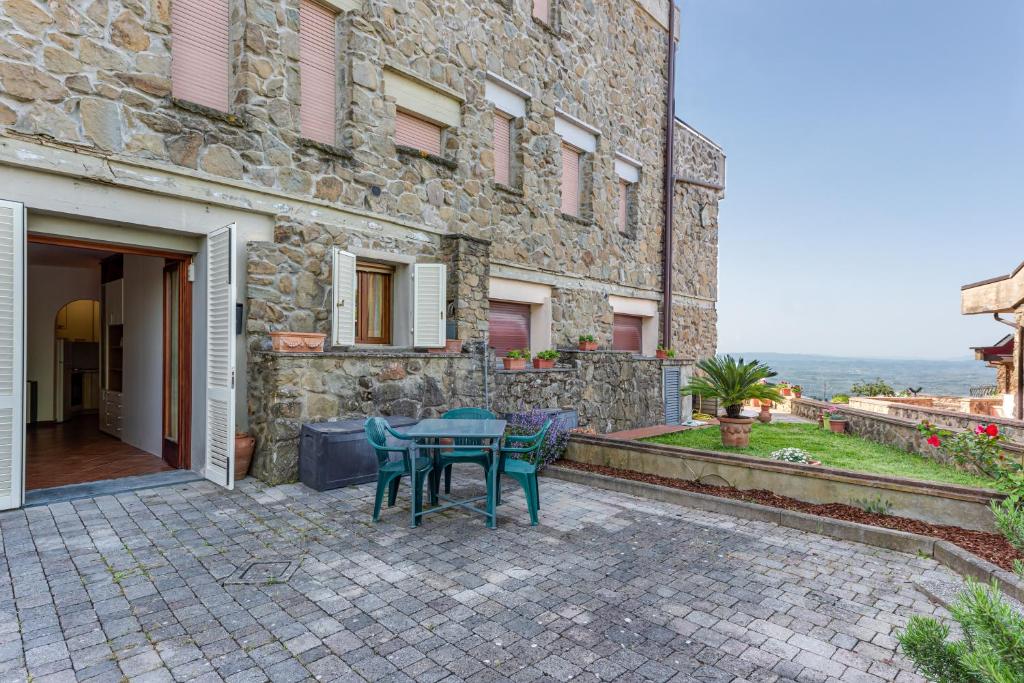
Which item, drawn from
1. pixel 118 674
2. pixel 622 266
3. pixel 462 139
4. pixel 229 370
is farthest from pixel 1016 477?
pixel 622 266

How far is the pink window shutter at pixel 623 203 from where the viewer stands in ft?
42.7

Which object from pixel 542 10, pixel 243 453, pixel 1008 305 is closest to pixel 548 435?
pixel 243 453

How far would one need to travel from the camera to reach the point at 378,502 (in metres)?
4.60

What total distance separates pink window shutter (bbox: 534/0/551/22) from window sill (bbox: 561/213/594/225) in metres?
3.80

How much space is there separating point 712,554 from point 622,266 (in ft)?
30.7

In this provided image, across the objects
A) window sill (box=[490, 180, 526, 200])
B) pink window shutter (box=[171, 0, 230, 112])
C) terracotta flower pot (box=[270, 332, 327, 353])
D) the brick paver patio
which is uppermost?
pink window shutter (box=[171, 0, 230, 112])

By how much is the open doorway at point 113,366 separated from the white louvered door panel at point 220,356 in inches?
26.7

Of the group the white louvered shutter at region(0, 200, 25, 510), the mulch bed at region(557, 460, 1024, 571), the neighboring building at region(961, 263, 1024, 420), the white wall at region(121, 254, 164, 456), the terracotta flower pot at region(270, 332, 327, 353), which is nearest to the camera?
the mulch bed at region(557, 460, 1024, 571)

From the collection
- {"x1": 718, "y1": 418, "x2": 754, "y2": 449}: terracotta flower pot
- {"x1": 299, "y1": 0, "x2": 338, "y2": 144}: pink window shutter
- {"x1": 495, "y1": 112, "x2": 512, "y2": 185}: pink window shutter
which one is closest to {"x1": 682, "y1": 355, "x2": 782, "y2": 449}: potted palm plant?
{"x1": 718, "y1": 418, "x2": 754, "y2": 449}: terracotta flower pot

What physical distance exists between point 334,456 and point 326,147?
3896 millimetres

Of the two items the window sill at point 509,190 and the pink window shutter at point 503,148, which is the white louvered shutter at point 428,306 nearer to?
the window sill at point 509,190

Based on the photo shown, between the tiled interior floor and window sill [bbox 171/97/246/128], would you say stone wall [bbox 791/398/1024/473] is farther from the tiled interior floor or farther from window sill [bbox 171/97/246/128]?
the tiled interior floor

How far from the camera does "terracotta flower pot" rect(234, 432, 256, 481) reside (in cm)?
590

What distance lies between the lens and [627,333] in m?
13.4
